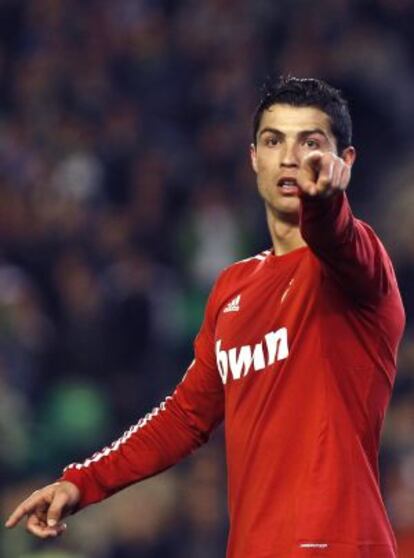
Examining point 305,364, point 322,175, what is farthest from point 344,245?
point 305,364

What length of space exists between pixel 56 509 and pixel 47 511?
0.05 metres

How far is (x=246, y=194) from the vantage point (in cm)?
942

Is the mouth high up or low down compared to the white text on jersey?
up

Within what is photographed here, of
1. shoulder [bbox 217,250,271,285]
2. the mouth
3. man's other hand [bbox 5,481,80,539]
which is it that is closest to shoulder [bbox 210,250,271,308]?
shoulder [bbox 217,250,271,285]

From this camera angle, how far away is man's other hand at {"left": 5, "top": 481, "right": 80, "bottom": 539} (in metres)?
4.24

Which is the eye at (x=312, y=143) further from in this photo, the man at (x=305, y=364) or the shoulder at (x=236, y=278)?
the shoulder at (x=236, y=278)

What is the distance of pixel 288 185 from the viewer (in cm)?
416

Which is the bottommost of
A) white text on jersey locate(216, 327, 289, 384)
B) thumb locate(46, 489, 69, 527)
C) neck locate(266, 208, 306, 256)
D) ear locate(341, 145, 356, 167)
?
thumb locate(46, 489, 69, 527)

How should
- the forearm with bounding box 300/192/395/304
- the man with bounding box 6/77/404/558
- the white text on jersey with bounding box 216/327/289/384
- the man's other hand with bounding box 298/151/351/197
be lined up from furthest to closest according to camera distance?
the white text on jersey with bounding box 216/327/289/384 < the man with bounding box 6/77/404/558 < the forearm with bounding box 300/192/395/304 < the man's other hand with bounding box 298/151/351/197

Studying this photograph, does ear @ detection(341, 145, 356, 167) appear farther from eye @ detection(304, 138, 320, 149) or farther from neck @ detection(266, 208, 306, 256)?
neck @ detection(266, 208, 306, 256)

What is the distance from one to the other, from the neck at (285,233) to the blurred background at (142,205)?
2.59 metres

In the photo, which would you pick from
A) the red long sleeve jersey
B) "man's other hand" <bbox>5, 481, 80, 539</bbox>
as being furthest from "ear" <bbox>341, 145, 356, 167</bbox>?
"man's other hand" <bbox>5, 481, 80, 539</bbox>

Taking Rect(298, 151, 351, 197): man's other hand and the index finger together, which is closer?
Rect(298, 151, 351, 197): man's other hand

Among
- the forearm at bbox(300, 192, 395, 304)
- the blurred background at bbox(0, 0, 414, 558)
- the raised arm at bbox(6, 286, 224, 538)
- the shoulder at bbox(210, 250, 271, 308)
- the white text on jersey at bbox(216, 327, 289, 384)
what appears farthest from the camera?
the blurred background at bbox(0, 0, 414, 558)
